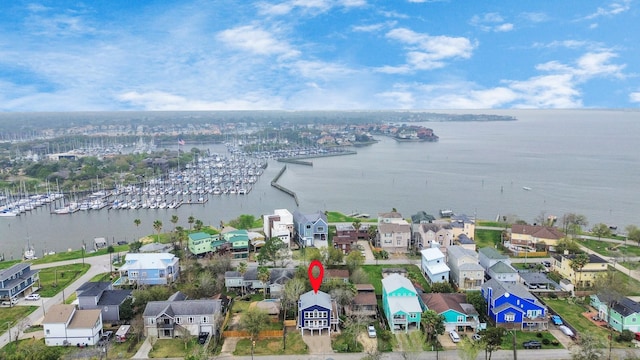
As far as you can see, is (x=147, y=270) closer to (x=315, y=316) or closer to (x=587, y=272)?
(x=315, y=316)

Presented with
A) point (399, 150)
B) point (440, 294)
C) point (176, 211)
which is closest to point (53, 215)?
point (176, 211)

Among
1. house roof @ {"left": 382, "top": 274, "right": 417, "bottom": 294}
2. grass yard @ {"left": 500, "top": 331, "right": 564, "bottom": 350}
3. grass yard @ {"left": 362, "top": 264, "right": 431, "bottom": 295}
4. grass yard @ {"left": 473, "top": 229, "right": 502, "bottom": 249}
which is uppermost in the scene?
house roof @ {"left": 382, "top": 274, "right": 417, "bottom": 294}

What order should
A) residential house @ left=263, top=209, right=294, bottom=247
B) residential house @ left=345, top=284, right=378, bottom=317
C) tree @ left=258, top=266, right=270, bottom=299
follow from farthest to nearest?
residential house @ left=263, top=209, right=294, bottom=247, tree @ left=258, top=266, right=270, bottom=299, residential house @ left=345, top=284, right=378, bottom=317

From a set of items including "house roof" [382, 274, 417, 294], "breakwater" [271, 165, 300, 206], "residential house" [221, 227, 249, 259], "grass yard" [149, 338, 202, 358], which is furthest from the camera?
"breakwater" [271, 165, 300, 206]

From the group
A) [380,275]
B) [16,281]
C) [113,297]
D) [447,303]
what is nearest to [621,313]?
[447,303]

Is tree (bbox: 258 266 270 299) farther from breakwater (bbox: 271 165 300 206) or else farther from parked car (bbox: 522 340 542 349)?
breakwater (bbox: 271 165 300 206)

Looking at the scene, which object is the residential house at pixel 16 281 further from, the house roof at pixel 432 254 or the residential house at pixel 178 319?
the house roof at pixel 432 254

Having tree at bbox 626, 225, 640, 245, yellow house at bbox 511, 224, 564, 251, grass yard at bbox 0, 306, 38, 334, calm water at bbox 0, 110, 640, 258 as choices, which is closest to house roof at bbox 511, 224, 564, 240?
yellow house at bbox 511, 224, 564, 251
